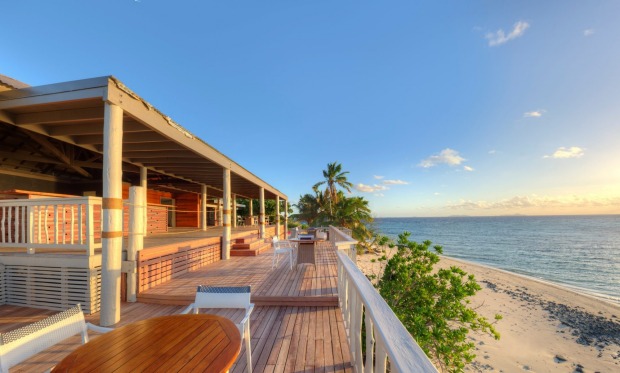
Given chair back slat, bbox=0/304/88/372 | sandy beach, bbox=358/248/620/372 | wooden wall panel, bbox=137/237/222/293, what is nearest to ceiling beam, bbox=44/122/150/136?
wooden wall panel, bbox=137/237/222/293

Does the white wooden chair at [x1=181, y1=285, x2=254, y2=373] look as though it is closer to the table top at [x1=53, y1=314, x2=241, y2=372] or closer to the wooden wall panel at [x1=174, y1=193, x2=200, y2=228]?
the table top at [x1=53, y1=314, x2=241, y2=372]

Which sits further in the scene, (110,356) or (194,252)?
(194,252)

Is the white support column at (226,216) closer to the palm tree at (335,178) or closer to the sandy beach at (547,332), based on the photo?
the sandy beach at (547,332)

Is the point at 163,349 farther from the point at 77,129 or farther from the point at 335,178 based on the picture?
the point at 335,178

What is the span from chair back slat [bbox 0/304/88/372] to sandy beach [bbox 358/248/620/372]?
6265 mm

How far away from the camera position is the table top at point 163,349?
1.47m

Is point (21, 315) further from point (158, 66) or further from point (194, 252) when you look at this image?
point (158, 66)

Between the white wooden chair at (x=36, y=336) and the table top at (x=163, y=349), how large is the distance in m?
0.23

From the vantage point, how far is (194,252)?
696cm

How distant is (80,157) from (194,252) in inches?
230

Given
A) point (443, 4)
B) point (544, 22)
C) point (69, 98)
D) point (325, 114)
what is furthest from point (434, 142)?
point (69, 98)

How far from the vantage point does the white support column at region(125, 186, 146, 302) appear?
4.82 m

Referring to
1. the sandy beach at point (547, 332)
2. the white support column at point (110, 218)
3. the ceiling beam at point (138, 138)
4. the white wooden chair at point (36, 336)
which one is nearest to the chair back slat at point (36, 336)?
the white wooden chair at point (36, 336)

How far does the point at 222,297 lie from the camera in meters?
2.61
